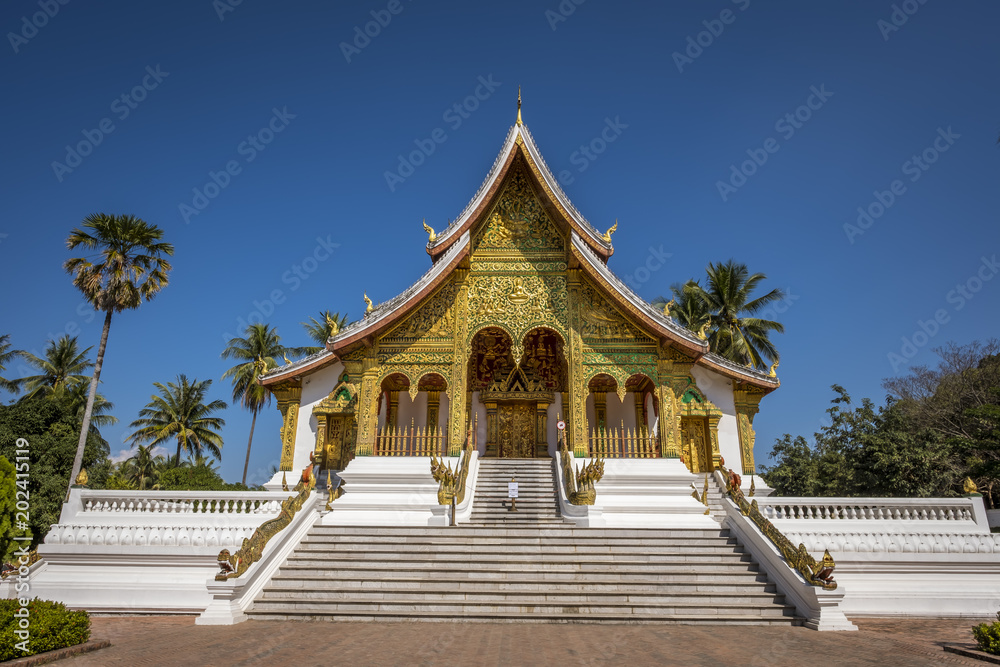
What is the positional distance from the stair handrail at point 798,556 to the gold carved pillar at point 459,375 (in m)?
7.18

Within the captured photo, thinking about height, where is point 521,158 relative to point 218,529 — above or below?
above

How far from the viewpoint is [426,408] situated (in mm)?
18047

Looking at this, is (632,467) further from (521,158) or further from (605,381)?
(521,158)

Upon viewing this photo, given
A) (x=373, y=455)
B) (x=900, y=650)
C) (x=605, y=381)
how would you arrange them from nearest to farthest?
(x=900, y=650)
(x=373, y=455)
(x=605, y=381)

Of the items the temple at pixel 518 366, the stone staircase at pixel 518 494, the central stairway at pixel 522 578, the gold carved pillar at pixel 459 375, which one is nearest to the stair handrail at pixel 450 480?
the stone staircase at pixel 518 494

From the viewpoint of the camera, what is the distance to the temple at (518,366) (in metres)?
15.3

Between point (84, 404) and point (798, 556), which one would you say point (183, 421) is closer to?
point (84, 404)

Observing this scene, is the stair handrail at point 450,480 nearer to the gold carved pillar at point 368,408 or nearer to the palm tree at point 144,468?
the gold carved pillar at point 368,408

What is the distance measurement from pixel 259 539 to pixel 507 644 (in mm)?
4333

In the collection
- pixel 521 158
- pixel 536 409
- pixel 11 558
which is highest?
pixel 521 158

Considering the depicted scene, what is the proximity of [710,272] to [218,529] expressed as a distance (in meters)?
24.8

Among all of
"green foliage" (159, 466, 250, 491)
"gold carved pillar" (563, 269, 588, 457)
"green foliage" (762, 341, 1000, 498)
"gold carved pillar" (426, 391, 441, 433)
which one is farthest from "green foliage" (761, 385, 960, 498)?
"green foliage" (159, 466, 250, 491)

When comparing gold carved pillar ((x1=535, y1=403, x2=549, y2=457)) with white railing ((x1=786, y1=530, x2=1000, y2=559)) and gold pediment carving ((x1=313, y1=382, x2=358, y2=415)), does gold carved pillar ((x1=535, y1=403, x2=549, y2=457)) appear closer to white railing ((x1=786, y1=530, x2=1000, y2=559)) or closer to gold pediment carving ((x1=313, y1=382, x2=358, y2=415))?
gold pediment carving ((x1=313, y1=382, x2=358, y2=415))

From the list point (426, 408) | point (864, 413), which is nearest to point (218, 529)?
point (426, 408)
